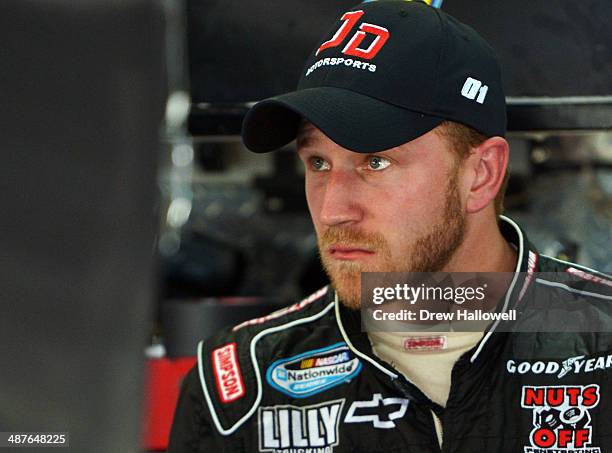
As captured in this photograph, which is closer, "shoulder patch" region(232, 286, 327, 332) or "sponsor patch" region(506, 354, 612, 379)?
"sponsor patch" region(506, 354, 612, 379)

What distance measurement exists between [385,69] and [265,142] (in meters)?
0.21

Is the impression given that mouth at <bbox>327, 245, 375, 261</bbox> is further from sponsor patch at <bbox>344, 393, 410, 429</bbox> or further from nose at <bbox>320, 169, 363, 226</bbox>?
sponsor patch at <bbox>344, 393, 410, 429</bbox>

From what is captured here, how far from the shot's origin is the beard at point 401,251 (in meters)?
1.02

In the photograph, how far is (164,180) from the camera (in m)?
1.54

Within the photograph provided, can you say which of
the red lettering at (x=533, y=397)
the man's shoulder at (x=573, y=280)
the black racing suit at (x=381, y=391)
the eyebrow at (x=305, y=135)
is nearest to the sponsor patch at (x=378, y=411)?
the black racing suit at (x=381, y=391)

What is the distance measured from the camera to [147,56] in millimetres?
499

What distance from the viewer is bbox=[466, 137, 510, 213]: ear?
3.68 ft

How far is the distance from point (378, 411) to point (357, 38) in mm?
514

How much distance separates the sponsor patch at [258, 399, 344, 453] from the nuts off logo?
0.87 ft

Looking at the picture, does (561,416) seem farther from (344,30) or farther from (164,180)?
(164,180)

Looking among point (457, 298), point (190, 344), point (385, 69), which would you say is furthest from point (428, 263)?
point (190, 344)

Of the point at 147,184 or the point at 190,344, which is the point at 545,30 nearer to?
the point at 190,344

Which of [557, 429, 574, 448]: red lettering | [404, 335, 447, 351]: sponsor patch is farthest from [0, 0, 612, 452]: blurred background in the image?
[557, 429, 574, 448]: red lettering

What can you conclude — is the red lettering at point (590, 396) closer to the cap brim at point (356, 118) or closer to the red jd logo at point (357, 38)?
the cap brim at point (356, 118)
